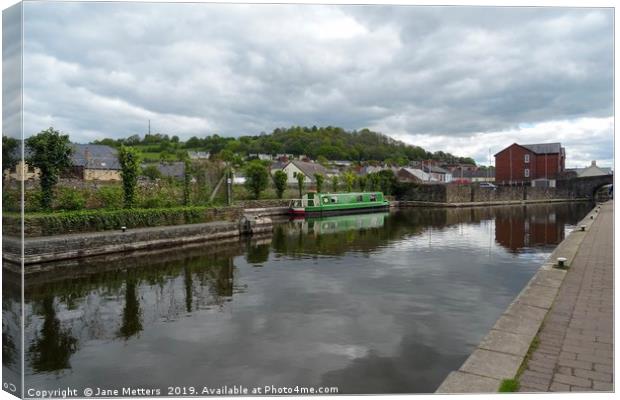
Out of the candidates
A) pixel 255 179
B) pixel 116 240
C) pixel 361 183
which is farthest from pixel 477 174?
pixel 116 240

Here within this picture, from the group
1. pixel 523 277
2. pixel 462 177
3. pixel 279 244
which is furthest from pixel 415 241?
pixel 462 177

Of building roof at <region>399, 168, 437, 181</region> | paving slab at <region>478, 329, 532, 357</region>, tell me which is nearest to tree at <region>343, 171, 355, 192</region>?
building roof at <region>399, 168, 437, 181</region>

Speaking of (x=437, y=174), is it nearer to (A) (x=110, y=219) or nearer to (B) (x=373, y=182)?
(B) (x=373, y=182)

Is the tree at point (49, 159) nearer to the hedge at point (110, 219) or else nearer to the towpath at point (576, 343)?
the hedge at point (110, 219)

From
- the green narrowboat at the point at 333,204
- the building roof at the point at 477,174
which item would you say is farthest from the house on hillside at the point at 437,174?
the green narrowboat at the point at 333,204

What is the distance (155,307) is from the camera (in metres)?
8.70

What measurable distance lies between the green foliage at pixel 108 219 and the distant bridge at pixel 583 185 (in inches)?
2067

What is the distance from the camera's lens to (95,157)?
35.3m

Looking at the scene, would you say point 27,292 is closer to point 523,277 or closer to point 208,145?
point 523,277

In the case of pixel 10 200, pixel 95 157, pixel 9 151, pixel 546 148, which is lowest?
pixel 10 200

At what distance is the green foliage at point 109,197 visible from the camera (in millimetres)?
18656

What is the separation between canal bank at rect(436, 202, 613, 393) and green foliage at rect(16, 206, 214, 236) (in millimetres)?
13984

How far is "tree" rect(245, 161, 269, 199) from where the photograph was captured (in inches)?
1414

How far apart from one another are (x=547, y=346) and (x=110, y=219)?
15.3 meters
